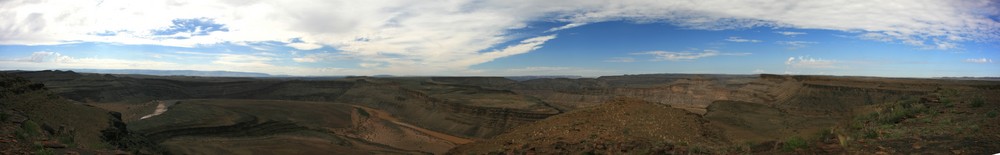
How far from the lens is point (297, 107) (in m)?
45.6

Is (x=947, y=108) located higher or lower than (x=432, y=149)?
higher

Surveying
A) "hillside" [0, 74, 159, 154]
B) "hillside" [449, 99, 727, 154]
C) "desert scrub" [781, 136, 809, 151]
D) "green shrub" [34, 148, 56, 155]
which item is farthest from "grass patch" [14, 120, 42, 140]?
"desert scrub" [781, 136, 809, 151]

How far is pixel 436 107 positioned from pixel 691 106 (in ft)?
113

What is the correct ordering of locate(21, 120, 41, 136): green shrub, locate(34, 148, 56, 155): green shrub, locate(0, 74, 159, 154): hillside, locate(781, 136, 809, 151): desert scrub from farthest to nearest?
locate(21, 120, 41, 136): green shrub
locate(0, 74, 159, 154): hillside
locate(781, 136, 809, 151): desert scrub
locate(34, 148, 56, 155): green shrub

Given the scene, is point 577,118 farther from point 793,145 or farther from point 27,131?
point 27,131

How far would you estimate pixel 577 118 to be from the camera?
1444cm

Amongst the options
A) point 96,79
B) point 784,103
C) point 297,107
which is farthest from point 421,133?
point 96,79

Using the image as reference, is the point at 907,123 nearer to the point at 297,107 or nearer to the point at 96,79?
the point at 297,107

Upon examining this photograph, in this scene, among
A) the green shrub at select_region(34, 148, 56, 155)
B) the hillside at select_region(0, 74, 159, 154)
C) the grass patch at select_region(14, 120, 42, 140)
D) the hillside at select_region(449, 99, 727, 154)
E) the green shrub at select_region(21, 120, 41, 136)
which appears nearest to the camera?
the green shrub at select_region(34, 148, 56, 155)

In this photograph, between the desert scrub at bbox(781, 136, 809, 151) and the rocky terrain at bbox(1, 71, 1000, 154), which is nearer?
the desert scrub at bbox(781, 136, 809, 151)

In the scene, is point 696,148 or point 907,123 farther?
point 907,123

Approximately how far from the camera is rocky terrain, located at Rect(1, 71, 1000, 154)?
955cm

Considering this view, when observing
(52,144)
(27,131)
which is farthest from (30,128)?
(52,144)

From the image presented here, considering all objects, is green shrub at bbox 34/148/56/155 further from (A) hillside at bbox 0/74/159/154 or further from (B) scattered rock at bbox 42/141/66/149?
(B) scattered rock at bbox 42/141/66/149
